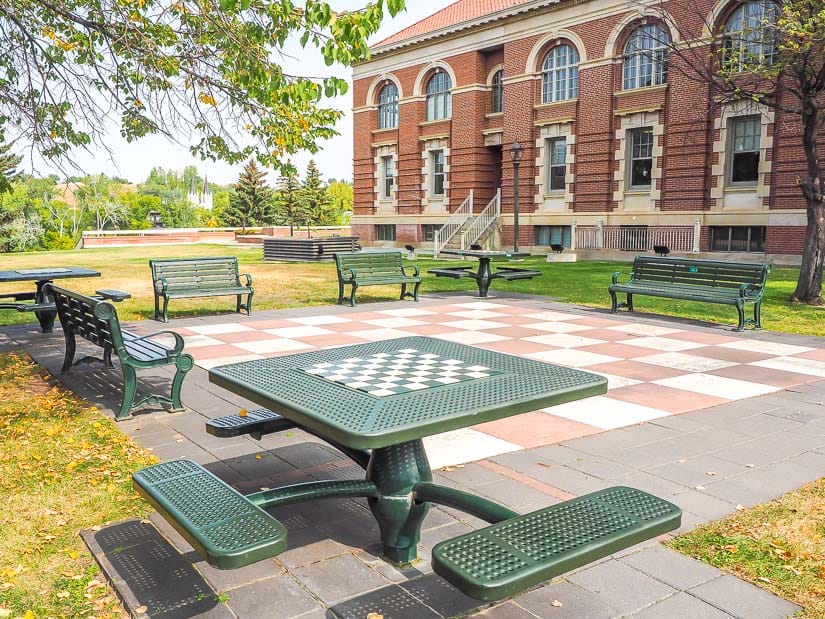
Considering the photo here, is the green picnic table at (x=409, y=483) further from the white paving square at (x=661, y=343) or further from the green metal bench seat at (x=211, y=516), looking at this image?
the white paving square at (x=661, y=343)

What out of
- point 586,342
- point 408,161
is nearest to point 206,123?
point 586,342

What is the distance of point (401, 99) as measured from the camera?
3709 cm

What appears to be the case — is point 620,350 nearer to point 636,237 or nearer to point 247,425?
point 247,425

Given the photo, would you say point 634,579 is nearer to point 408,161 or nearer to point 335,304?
point 335,304

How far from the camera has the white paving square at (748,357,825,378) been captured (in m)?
8.09

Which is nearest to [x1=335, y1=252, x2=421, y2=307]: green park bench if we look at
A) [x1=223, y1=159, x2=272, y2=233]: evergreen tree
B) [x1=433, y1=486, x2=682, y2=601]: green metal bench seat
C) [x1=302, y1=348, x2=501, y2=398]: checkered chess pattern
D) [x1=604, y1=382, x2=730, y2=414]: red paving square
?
[x1=604, y1=382, x2=730, y2=414]: red paving square

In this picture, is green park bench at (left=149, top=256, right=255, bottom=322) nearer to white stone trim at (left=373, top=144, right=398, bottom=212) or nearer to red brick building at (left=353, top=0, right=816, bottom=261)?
red brick building at (left=353, top=0, right=816, bottom=261)

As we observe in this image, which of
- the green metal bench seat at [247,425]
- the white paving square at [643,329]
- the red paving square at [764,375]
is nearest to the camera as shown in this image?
the green metal bench seat at [247,425]

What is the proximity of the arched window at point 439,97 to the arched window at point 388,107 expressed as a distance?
2.30 metres

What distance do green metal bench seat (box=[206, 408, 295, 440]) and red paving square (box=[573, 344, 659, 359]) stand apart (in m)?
5.44

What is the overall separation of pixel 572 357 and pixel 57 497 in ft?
19.5

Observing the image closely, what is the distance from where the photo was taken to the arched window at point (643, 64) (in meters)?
26.5

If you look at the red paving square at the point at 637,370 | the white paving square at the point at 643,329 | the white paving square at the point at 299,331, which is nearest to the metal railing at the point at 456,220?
the white paving square at the point at 643,329

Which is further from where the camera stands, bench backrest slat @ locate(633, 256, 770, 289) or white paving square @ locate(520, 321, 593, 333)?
bench backrest slat @ locate(633, 256, 770, 289)
